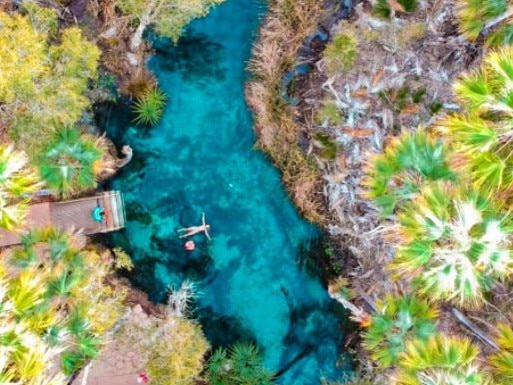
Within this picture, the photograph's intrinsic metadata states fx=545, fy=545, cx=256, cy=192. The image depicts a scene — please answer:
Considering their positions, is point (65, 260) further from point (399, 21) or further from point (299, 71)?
point (399, 21)

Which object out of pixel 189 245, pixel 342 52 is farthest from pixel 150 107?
pixel 342 52

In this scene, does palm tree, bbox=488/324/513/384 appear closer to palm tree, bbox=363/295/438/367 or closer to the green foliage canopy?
palm tree, bbox=363/295/438/367

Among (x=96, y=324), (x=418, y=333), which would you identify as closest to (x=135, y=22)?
(x=96, y=324)

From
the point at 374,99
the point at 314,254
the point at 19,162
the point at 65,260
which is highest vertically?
the point at 19,162

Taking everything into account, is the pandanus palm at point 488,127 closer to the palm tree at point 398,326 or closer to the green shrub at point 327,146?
the palm tree at point 398,326

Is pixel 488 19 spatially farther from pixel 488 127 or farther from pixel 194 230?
pixel 194 230

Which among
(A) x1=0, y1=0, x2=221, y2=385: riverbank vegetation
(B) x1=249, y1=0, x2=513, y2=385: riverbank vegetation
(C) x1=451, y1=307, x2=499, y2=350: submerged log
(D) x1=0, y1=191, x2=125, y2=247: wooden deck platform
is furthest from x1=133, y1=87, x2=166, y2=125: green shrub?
(C) x1=451, y1=307, x2=499, y2=350: submerged log
